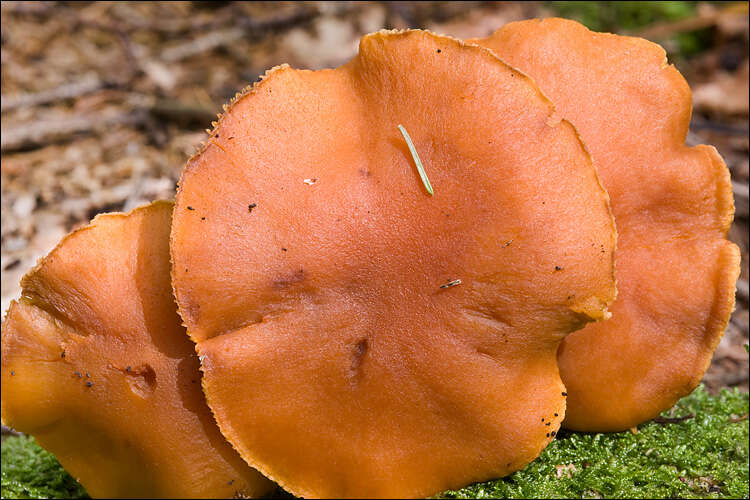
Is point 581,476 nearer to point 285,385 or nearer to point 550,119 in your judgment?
point 285,385

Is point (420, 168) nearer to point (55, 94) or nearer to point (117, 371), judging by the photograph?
point (117, 371)

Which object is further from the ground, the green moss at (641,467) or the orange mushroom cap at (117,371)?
the orange mushroom cap at (117,371)

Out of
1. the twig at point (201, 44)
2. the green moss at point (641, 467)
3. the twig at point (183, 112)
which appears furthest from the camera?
the twig at point (201, 44)

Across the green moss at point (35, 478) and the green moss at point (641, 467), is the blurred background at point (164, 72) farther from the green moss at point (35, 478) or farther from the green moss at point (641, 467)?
the green moss at point (641, 467)

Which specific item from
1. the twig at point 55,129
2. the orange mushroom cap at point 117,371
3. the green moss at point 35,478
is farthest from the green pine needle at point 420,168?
the twig at point 55,129

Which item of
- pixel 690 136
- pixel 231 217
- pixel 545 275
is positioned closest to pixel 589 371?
pixel 545 275

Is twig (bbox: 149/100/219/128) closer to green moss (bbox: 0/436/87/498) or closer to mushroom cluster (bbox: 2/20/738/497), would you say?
green moss (bbox: 0/436/87/498)
